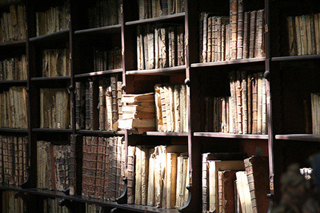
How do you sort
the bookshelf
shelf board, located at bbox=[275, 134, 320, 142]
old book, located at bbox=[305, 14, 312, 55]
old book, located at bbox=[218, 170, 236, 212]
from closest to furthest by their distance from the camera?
shelf board, located at bbox=[275, 134, 320, 142] < old book, located at bbox=[305, 14, 312, 55] < the bookshelf < old book, located at bbox=[218, 170, 236, 212]

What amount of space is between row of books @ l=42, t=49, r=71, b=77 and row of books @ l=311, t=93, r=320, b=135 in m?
2.31

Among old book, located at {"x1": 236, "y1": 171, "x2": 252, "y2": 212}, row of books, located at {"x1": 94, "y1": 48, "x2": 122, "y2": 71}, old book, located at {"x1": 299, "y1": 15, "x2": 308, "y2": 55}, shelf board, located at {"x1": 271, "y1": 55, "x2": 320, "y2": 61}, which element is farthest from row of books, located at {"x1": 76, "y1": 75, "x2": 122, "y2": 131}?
old book, located at {"x1": 299, "y1": 15, "x2": 308, "y2": 55}

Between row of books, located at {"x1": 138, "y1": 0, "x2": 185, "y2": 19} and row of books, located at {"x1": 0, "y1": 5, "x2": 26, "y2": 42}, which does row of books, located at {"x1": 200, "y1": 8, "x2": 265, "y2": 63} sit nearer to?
row of books, located at {"x1": 138, "y1": 0, "x2": 185, "y2": 19}

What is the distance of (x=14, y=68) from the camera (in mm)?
4816

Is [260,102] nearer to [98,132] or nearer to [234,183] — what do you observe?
[234,183]

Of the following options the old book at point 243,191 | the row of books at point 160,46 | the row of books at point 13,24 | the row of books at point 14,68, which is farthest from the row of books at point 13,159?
the old book at point 243,191

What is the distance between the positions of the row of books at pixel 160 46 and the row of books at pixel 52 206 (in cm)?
158

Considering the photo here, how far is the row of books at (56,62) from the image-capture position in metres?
4.43

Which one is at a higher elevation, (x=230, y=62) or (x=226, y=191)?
(x=230, y=62)

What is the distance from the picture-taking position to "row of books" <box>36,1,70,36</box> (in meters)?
4.37

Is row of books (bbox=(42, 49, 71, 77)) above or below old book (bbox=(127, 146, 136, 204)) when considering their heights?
above

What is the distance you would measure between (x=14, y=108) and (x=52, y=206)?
980 millimetres

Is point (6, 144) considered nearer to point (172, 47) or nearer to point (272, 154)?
point (172, 47)

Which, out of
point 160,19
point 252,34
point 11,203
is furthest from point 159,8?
point 11,203
